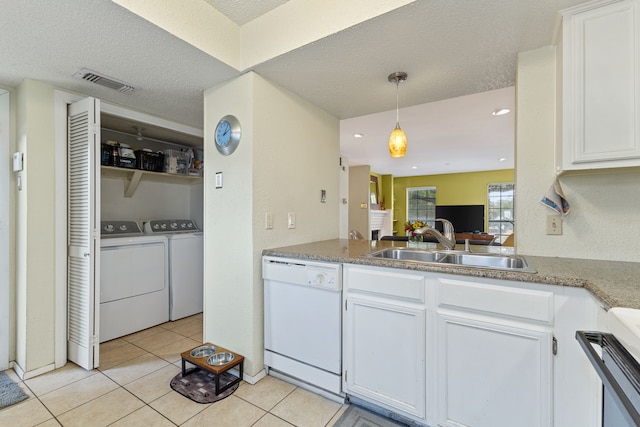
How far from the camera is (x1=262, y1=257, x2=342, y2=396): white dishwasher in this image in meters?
1.72

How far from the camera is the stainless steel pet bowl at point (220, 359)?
1940 mm

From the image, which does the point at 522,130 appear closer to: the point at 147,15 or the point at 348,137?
the point at 147,15

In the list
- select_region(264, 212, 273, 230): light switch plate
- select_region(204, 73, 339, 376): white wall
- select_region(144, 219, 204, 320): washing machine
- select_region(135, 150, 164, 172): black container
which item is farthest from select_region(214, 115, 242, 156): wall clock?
select_region(144, 219, 204, 320): washing machine

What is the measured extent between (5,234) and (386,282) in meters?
2.65

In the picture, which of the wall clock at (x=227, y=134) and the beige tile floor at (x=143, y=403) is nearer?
the beige tile floor at (x=143, y=403)

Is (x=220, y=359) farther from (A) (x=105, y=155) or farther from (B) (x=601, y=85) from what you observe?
(B) (x=601, y=85)

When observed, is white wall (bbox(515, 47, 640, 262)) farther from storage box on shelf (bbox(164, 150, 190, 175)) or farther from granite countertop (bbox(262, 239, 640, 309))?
storage box on shelf (bbox(164, 150, 190, 175))

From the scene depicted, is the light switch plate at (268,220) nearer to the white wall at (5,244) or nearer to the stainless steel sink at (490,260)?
the stainless steel sink at (490,260)

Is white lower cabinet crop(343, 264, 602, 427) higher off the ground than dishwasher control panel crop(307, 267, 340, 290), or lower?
lower

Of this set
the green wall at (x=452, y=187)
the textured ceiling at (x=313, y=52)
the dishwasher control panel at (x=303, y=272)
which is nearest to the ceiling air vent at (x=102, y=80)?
the textured ceiling at (x=313, y=52)

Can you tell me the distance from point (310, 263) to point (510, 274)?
103 cm

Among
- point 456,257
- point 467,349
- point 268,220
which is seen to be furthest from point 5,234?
point 456,257

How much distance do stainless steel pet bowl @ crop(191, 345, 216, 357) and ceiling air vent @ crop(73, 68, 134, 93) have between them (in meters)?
1.98

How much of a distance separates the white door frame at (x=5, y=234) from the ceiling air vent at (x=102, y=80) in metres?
0.67
